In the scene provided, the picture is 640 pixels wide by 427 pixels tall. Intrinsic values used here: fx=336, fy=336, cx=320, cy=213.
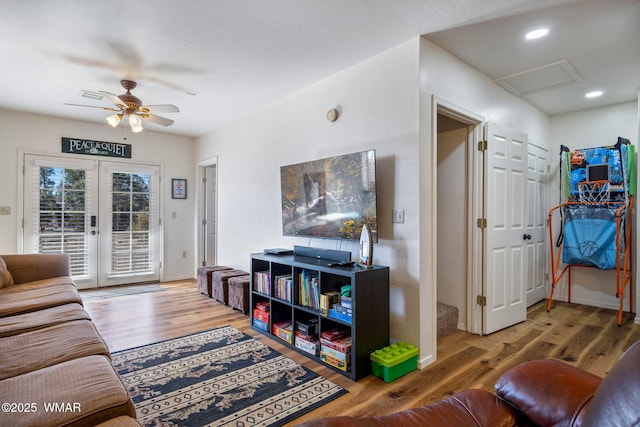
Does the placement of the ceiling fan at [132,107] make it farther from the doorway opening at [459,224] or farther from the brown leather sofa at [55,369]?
the doorway opening at [459,224]

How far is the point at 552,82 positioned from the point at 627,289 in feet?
8.61

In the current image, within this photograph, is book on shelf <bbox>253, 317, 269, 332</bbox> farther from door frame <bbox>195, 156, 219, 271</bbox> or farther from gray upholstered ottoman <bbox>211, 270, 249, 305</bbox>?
door frame <bbox>195, 156, 219, 271</bbox>

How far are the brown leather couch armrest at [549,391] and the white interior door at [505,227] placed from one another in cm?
213

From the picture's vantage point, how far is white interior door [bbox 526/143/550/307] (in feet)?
13.1

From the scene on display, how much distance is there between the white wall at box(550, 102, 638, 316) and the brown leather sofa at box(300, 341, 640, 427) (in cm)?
384

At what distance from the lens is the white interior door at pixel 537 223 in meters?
4.00

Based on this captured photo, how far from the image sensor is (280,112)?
404cm

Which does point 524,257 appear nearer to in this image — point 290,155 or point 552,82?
point 552,82

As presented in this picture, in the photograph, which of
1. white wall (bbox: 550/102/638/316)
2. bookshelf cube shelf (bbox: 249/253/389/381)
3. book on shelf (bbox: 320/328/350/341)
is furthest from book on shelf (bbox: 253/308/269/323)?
white wall (bbox: 550/102/638/316)

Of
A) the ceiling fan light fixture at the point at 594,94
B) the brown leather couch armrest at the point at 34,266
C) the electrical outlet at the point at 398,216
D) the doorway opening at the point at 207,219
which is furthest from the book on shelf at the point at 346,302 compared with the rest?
the doorway opening at the point at 207,219

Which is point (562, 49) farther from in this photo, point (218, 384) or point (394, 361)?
point (218, 384)

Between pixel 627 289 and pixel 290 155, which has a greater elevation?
pixel 290 155

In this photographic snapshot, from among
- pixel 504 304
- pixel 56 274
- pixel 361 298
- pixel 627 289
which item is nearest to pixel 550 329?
pixel 504 304

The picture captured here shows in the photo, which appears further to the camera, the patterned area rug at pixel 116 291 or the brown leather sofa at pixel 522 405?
the patterned area rug at pixel 116 291
